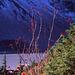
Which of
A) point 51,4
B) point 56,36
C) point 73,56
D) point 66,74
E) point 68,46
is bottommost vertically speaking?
point 66,74

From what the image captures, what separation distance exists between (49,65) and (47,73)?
122 millimetres

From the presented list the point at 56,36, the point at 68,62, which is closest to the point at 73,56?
the point at 68,62

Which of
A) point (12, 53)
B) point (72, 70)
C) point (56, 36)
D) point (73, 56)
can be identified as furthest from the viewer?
point (12, 53)

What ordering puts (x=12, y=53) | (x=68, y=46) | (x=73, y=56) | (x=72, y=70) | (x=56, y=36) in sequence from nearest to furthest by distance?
(x=73, y=56), (x=72, y=70), (x=68, y=46), (x=56, y=36), (x=12, y=53)

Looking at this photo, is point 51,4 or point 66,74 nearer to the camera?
point 66,74

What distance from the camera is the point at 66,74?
6.01ft

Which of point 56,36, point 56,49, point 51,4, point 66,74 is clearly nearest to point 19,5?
point 51,4

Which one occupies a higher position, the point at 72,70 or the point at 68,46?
the point at 68,46

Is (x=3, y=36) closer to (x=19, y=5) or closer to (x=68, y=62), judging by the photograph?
(x=19, y=5)

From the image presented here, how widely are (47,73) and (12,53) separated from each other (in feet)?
13.4

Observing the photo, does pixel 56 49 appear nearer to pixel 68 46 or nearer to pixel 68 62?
pixel 68 46

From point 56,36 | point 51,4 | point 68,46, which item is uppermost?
point 51,4

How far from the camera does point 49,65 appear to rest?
1843mm

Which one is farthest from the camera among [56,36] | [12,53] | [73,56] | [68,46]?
[12,53]
